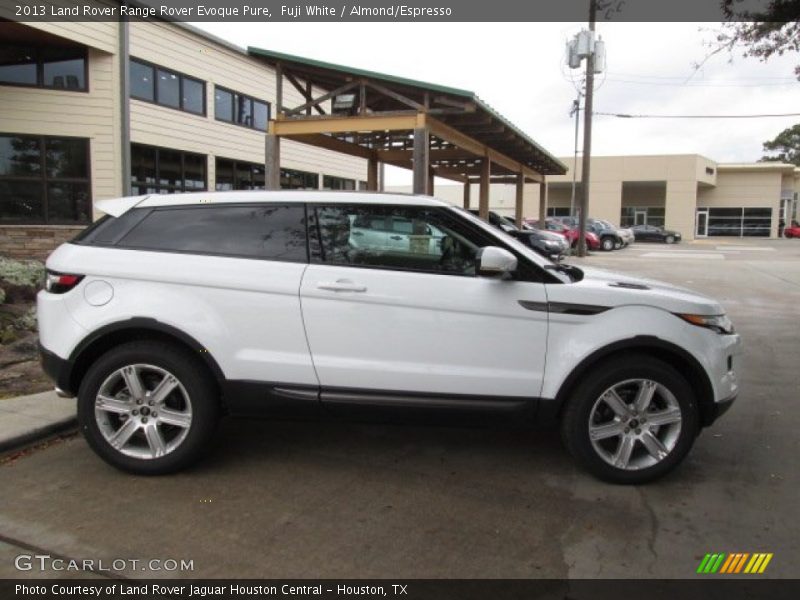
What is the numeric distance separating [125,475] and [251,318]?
1.26 metres

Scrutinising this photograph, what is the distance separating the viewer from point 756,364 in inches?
275

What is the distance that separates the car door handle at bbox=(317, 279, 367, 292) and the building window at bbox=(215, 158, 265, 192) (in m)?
15.8

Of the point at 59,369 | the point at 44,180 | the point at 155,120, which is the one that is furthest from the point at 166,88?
the point at 59,369

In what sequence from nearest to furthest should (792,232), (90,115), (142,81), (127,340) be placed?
(127,340) → (90,115) → (142,81) → (792,232)

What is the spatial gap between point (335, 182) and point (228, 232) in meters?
22.4

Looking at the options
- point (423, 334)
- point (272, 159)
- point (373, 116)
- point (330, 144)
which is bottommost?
point (423, 334)

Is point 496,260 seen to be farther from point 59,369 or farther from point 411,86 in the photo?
point 411,86

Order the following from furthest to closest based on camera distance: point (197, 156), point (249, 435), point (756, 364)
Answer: point (197, 156)
point (756, 364)
point (249, 435)

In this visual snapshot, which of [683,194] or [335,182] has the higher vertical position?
[683,194]

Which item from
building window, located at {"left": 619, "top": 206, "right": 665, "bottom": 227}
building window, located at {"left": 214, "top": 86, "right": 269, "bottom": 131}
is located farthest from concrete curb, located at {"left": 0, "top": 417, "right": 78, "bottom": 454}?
building window, located at {"left": 619, "top": 206, "right": 665, "bottom": 227}

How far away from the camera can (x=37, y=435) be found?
454cm

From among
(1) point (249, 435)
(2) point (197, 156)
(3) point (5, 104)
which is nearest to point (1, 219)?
(3) point (5, 104)

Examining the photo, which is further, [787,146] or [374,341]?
[787,146]
